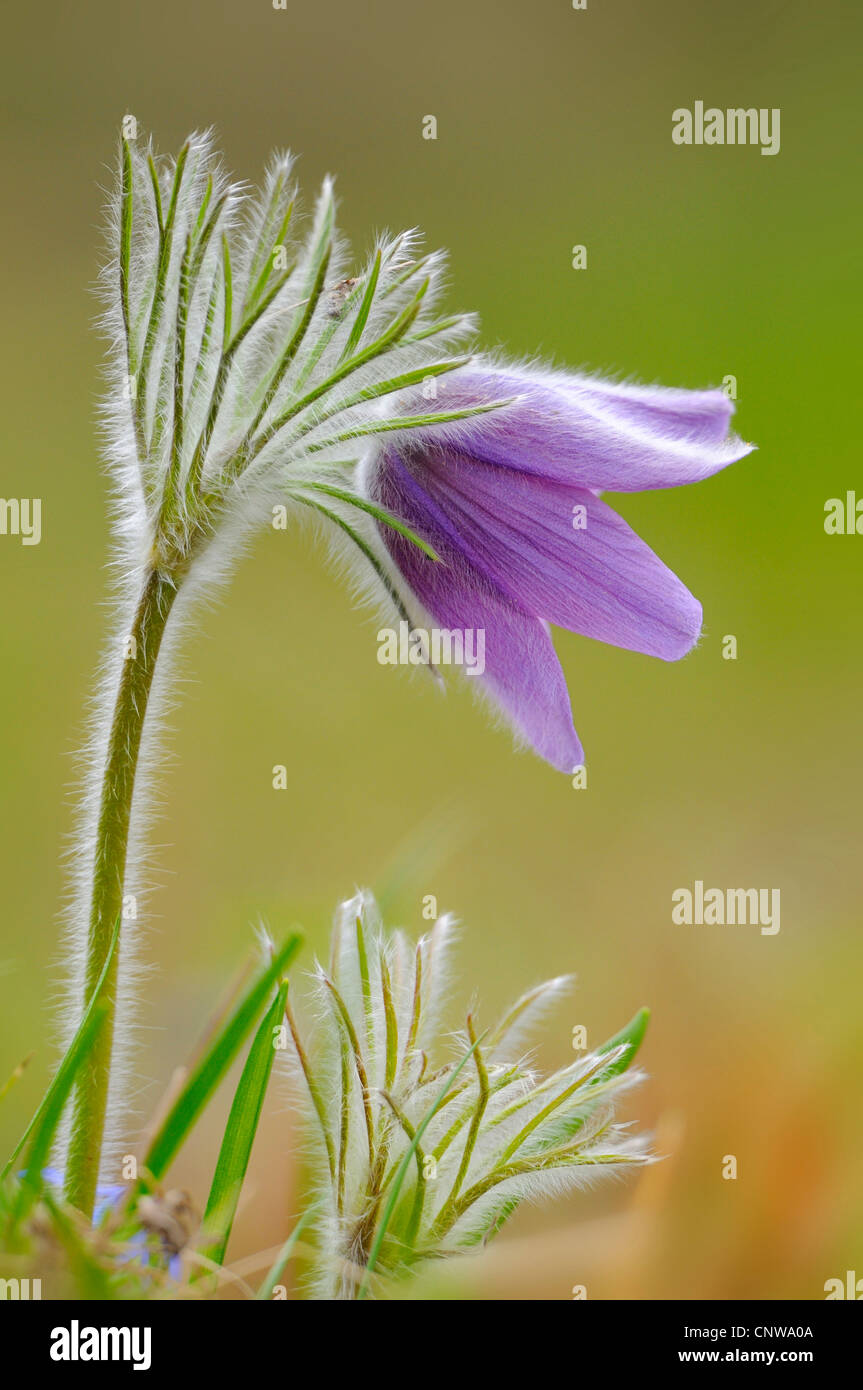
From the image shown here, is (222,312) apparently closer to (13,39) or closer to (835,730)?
(835,730)

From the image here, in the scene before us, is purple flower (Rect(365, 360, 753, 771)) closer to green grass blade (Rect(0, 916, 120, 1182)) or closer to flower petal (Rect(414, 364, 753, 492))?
flower petal (Rect(414, 364, 753, 492))

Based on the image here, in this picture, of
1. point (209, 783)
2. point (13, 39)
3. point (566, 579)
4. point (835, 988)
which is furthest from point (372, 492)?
point (13, 39)

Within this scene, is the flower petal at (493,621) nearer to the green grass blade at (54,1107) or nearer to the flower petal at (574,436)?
the flower petal at (574,436)
